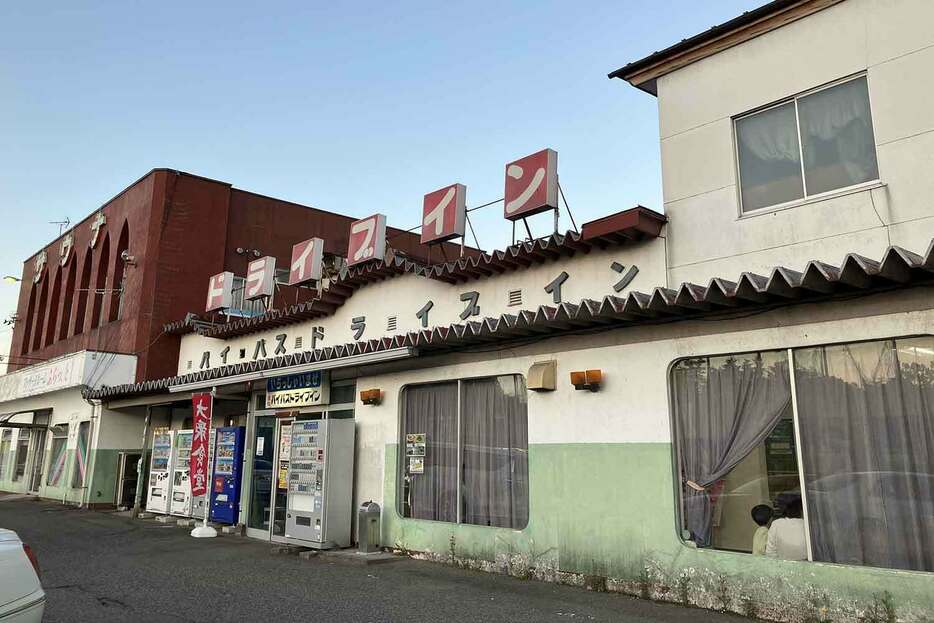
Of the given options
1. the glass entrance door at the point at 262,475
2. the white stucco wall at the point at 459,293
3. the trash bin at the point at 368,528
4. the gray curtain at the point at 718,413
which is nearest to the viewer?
the gray curtain at the point at 718,413

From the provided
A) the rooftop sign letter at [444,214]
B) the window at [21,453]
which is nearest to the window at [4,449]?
the window at [21,453]

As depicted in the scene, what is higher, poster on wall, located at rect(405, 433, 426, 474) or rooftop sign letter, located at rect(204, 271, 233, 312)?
rooftop sign letter, located at rect(204, 271, 233, 312)

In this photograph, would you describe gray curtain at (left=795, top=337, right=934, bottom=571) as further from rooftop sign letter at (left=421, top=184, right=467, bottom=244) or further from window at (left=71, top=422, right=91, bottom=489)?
window at (left=71, top=422, right=91, bottom=489)

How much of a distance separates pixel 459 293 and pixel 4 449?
22.7 meters

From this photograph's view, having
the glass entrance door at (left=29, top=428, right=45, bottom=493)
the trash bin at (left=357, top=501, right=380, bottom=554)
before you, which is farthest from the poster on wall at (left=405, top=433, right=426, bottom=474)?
the glass entrance door at (left=29, top=428, right=45, bottom=493)

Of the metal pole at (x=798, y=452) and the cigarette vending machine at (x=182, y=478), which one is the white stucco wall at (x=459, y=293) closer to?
the metal pole at (x=798, y=452)

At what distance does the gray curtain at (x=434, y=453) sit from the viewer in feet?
31.1

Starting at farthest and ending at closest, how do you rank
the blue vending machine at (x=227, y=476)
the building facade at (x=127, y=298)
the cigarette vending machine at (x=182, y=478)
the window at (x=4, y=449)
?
the window at (x=4, y=449) → the building facade at (x=127, y=298) → the cigarette vending machine at (x=182, y=478) → the blue vending machine at (x=227, y=476)

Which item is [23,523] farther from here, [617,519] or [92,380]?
[617,519]

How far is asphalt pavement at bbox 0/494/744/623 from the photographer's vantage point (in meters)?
6.48

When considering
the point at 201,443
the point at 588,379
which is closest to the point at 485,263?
the point at 588,379

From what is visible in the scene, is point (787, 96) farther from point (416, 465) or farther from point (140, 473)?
point (140, 473)

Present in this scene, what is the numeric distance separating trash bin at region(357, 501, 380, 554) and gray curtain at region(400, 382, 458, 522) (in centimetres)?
49

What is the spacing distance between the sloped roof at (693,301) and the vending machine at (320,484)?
142 cm
